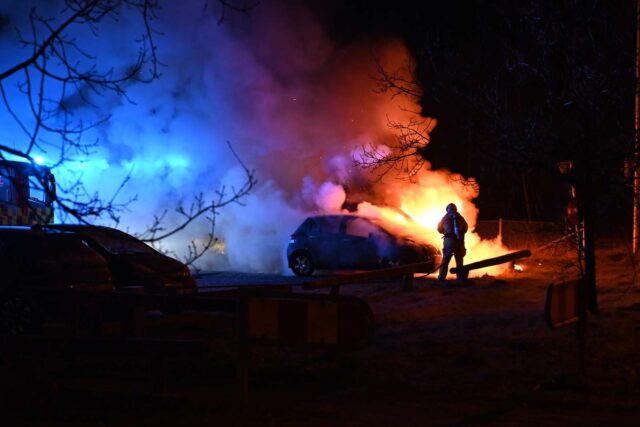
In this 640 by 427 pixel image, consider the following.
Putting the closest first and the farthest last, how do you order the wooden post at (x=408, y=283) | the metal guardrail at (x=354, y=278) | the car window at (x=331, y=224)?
the metal guardrail at (x=354, y=278) → the wooden post at (x=408, y=283) → the car window at (x=331, y=224)

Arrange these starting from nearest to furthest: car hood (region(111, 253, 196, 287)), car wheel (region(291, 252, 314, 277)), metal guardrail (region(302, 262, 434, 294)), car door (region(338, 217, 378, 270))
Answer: metal guardrail (region(302, 262, 434, 294)) → car hood (region(111, 253, 196, 287)) → car door (region(338, 217, 378, 270)) → car wheel (region(291, 252, 314, 277))

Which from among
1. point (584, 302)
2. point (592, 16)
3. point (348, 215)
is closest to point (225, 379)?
point (584, 302)

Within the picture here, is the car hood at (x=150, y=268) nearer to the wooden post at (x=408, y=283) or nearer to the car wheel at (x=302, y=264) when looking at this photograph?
the wooden post at (x=408, y=283)

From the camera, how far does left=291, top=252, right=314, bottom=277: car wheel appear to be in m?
18.9

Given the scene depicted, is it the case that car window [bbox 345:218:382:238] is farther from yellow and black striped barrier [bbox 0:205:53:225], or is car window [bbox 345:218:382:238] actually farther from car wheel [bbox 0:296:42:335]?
car wheel [bbox 0:296:42:335]

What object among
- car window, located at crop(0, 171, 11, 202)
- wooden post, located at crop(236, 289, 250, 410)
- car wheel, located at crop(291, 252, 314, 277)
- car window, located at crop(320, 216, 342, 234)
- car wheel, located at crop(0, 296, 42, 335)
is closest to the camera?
wooden post, located at crop(236, 289, 250, 410)

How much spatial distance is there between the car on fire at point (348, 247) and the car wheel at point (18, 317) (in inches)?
380

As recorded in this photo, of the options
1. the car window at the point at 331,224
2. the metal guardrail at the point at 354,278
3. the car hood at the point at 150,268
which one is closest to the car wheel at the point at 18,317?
the car hood at the point at 150,268

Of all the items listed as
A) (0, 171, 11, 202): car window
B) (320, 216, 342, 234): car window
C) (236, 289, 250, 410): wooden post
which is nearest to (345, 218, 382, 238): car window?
(320, 216, 342, 234): car window

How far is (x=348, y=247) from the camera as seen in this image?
59.8 ft

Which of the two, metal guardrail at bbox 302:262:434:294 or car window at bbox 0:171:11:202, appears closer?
metal guardrail at bbox 302:262:434:294

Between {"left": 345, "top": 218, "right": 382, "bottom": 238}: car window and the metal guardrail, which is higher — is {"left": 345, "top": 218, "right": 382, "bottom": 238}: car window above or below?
A: above

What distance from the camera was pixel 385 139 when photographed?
775 inches

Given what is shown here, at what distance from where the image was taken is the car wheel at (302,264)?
62.0 ft
